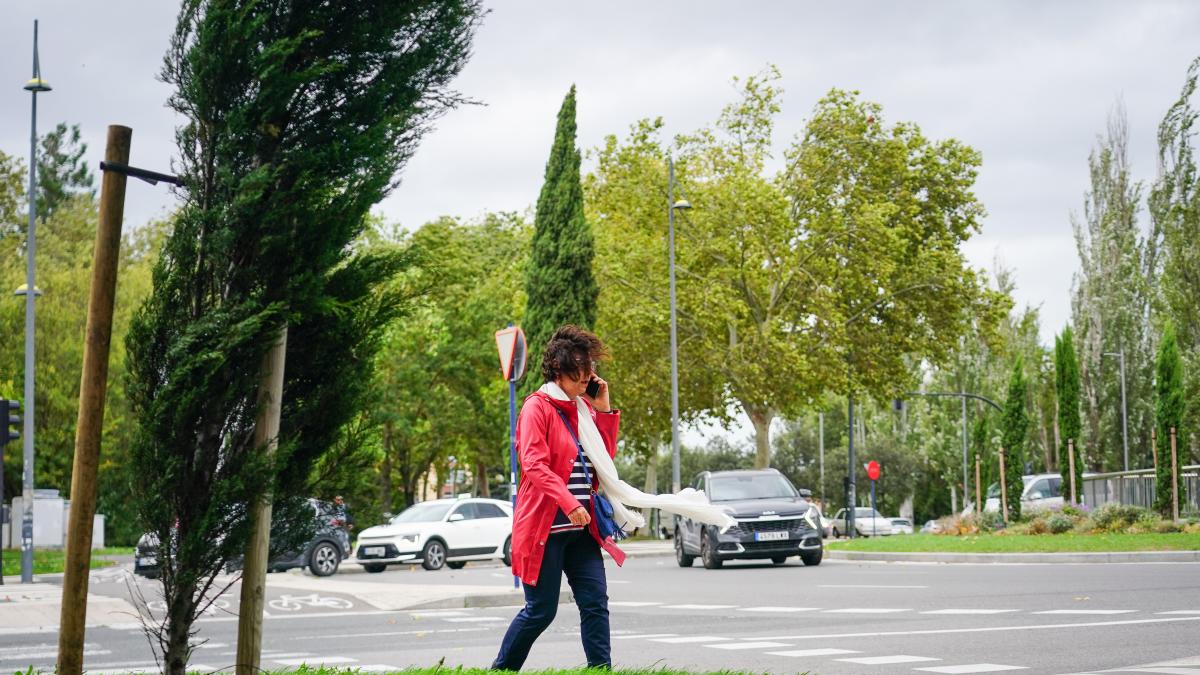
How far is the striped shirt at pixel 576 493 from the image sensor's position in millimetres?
7219

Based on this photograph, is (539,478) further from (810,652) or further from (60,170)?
(60,170)

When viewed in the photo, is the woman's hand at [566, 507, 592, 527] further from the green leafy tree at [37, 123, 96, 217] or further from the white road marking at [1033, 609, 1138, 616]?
the green leafy tree at [37, 123, 96, 217]

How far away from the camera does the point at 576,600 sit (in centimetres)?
725

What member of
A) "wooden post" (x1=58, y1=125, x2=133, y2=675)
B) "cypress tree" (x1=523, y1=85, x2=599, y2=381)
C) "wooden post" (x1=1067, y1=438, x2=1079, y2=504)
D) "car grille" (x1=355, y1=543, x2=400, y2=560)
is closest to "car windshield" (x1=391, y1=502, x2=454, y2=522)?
"car grille" (x1=355, y1=543, x2=400, y2=560)

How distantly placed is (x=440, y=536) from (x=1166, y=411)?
16477mm

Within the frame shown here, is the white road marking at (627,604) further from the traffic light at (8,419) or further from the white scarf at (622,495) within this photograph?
the traffic light at (8,419)

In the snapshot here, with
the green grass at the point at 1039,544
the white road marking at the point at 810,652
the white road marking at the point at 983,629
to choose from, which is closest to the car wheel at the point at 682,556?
the green grass at the point at 1039,544

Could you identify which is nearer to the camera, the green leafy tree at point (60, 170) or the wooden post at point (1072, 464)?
the wooden post at point (1072, 464)

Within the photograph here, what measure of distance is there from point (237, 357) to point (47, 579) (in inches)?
942

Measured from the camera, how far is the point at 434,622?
1553cm

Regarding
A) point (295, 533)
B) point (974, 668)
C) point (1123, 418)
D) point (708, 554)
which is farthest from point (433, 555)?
point (1123, 418)

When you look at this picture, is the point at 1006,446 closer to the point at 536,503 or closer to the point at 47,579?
the point at 47,579

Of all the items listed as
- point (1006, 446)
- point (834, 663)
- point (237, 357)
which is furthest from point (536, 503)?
point (1006, 446)

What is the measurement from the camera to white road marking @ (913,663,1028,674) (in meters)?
9.24
